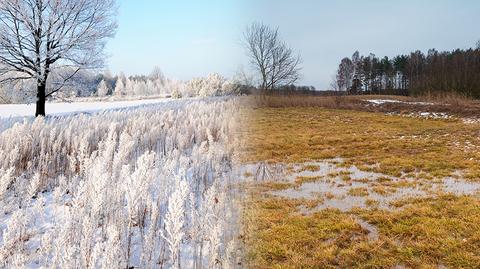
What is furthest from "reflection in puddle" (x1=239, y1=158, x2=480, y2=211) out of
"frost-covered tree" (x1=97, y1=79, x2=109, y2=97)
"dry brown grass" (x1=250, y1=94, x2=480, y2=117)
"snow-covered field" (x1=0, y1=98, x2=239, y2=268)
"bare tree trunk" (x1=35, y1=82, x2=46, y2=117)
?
"frost-covered tree" (x1=97, y1=79, x2=109, y2=97)

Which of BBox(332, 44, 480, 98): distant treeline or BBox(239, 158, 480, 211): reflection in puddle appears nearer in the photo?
BBox(239, 158, 480, 211): reflection in puddle

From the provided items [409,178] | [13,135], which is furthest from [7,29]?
[409,178]

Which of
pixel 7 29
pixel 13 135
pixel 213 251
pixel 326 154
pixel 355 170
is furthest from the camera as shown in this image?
pixel 7 29

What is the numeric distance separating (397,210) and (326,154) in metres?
4.97

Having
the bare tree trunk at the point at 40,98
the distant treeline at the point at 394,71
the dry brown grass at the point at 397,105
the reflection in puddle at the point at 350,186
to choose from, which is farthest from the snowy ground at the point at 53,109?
the distant treeline at the point at 394,71

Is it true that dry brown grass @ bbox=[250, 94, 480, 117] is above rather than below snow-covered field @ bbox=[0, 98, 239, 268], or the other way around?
above

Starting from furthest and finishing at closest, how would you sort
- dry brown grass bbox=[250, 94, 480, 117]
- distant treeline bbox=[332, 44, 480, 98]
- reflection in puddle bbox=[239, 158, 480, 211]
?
distant treeline bbox=[332, 44, 480, 98] < dry brown grass bbox=[250, 94, 480, 117] < reflection in puddle bbox=[239, 158, 480, 211]

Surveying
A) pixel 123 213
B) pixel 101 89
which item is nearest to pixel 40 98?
pixel 123 213

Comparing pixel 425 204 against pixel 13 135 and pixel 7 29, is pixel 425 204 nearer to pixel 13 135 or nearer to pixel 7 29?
pixel 13 135

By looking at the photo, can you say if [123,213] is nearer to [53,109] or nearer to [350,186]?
[350,186]

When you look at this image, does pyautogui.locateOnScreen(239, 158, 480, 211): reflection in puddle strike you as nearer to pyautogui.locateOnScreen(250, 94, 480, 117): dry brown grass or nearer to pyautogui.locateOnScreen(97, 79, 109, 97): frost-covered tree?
pyautogui.locateOnScreen(250, 94, 480, 117): dry brown grass

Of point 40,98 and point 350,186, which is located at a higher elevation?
point 40,98

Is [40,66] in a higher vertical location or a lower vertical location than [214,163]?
higher

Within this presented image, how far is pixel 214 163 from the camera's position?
4.11 metres
